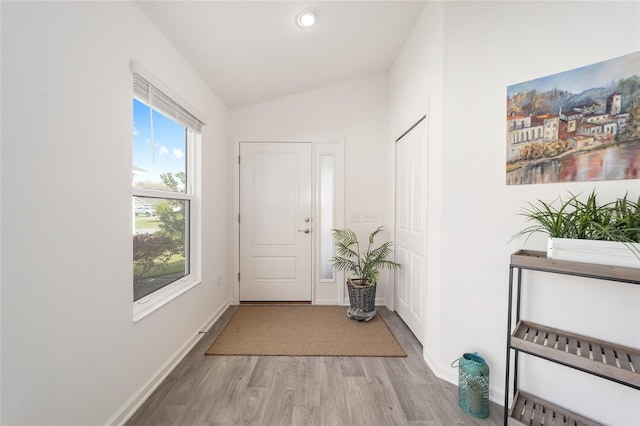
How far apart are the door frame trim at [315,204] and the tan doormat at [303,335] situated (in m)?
0.24

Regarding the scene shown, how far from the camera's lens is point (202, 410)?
1561 mm

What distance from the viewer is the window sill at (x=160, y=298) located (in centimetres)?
169

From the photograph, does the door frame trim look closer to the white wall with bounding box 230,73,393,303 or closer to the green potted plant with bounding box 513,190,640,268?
the white wall with bounding box 230,73,393,303

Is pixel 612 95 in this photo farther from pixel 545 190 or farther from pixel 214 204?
pixel 214 204

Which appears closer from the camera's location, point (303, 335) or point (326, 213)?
point (303, 335)

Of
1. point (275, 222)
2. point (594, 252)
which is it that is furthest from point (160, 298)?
point (594, 252)

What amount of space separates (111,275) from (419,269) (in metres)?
2.22

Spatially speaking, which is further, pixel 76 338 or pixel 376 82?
pixel 376 82

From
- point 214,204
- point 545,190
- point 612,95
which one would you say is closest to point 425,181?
point 545,190

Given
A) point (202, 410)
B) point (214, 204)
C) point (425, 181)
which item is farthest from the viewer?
point (214, 204)

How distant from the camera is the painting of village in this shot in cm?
125

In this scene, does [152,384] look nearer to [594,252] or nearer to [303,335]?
[303,335]

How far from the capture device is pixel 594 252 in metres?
1.16

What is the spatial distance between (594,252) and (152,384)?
256cm
